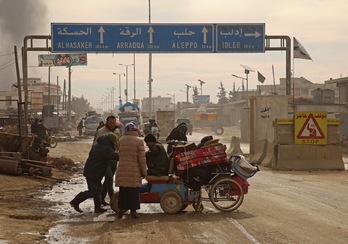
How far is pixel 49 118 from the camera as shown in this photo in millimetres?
50938

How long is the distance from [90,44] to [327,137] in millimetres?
12261

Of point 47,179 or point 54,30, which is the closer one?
point 47,179

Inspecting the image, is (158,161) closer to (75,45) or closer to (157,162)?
(157,162)

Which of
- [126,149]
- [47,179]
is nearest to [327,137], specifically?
[47,179]

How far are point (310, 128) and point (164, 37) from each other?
10044mm

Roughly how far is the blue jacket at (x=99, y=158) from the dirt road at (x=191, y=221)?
29.5 inches

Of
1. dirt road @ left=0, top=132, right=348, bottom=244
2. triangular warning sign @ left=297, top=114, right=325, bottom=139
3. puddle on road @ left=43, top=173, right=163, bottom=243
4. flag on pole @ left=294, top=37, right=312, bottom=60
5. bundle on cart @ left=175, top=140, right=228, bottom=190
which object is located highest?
flag on pole @ left=294, top=37, right=312, bottom=60

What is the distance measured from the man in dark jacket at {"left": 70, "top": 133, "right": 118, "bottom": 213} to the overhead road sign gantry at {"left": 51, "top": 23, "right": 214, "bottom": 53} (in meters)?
17.7

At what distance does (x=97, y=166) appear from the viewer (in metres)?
11.9

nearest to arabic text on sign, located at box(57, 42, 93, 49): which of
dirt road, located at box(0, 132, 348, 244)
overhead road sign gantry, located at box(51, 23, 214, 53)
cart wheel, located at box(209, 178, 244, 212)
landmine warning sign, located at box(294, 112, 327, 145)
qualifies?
overhead road sign gantry, located at box(51, 23, 214, 53)

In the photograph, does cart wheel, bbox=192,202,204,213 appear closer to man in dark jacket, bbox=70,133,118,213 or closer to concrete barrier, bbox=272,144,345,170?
man in dark jacket, bbox=70,133,118,213

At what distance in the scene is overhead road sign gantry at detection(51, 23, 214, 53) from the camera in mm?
29188

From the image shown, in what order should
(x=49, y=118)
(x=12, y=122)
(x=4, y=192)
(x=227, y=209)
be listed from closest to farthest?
(x=227, y=209), (x=4, y=192), (x=12, y=122), (x=49, y=118)

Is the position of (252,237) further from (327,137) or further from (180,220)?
(327,137)
